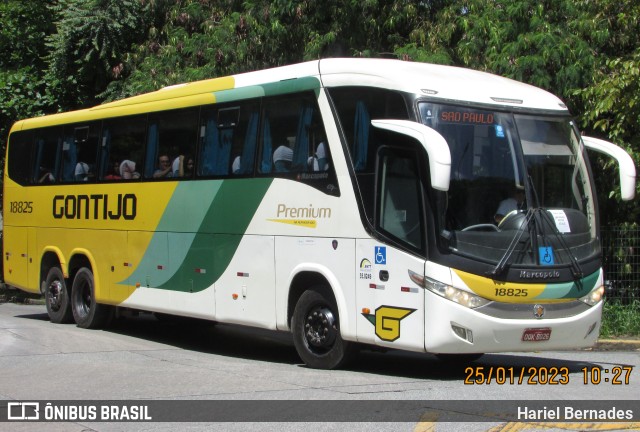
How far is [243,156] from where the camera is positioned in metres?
12.8

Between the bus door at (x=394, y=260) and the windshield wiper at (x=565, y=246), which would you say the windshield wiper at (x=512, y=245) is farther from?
the bus door at (x=394, y=260)

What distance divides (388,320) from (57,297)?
30.0ft

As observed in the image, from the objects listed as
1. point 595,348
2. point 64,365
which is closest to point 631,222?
point 595,348

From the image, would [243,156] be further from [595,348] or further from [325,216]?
[595,348]

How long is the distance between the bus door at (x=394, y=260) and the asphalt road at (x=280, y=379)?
0.61m

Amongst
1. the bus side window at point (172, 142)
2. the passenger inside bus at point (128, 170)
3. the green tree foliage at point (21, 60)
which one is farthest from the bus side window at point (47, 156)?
the green tree foliage at point (21, 60)

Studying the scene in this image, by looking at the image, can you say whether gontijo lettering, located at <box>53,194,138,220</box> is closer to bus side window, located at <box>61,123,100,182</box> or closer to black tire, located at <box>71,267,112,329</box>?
bus side window, located at <box>61,123,100,182</box>

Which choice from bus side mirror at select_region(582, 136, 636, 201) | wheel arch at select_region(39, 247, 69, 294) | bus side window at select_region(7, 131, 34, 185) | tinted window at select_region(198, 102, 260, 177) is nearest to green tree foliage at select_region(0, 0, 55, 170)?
bus side window at select_region(7, 131, 34, 185)

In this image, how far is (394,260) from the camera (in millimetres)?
10484

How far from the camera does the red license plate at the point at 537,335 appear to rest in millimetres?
10203

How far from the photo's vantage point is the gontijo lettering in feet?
50.2

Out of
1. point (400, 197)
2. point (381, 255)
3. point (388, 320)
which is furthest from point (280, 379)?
point (400, 197)

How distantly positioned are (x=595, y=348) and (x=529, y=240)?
17.5ft

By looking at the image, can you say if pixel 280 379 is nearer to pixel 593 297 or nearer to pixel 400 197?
pixel 400 197
